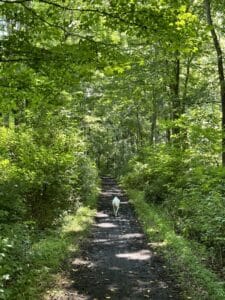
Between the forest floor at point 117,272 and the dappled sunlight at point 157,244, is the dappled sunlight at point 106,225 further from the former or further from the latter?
the dappled sunlight at point 157,244

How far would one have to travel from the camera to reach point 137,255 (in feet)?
35.9

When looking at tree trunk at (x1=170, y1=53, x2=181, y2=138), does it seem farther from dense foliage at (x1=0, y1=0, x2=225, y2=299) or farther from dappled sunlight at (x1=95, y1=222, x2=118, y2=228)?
dappled sunlight at (x1=95, y1=222, x2=118, y2=228)

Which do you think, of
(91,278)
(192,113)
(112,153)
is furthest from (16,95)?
(112,153)

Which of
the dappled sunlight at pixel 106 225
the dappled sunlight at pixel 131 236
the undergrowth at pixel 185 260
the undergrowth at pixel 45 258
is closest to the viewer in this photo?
the undergrowth at pixel 45 258

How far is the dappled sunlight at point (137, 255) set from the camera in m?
10.6

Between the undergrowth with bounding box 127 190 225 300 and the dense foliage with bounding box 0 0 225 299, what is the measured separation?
0.45 metres

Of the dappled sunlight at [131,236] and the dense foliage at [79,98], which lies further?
the dappled sunlight at [131,236]

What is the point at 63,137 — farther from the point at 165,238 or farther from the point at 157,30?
the point at 157,30

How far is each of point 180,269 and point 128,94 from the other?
1374 centimetres

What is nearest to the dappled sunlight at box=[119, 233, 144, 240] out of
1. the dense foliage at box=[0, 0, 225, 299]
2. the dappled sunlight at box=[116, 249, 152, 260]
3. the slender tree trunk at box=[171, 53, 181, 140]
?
the dense foliage at box=[0, 0, 225, 299]

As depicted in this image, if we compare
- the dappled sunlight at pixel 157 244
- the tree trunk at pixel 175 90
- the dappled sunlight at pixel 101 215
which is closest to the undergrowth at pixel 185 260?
the dappled sunlight at pixel 157 244

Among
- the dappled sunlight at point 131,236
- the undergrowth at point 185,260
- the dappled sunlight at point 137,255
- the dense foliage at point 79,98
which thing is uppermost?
the dense foliage at point 79,98

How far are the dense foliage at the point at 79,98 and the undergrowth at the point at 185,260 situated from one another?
1.47 feet

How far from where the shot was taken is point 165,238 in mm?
12008
